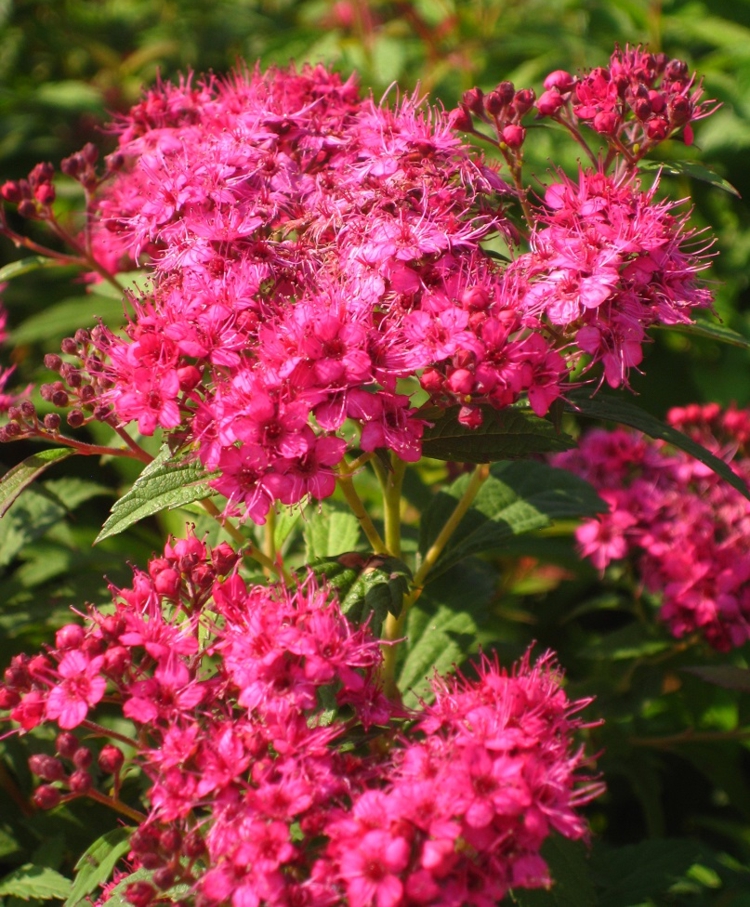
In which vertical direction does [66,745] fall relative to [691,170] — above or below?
below

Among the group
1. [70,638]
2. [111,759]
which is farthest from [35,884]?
[70,638]

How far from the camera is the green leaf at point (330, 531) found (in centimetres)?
194

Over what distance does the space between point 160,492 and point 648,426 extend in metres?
0.77

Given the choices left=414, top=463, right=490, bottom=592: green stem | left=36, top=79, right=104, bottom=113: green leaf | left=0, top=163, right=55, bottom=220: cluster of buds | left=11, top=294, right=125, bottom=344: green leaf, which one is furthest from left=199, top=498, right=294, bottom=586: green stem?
left=36, top=79, right=104, bottom=113: green leaf

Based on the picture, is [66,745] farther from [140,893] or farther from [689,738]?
[689,738]

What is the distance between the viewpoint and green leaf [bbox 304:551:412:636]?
5.08 feet

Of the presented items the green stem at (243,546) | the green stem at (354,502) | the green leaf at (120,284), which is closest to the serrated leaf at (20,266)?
the green leaf at (120,284)

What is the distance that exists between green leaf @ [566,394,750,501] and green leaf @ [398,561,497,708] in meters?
0.51

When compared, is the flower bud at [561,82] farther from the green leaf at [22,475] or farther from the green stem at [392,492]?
the green leaf at [22,475]

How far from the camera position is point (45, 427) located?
1.68m

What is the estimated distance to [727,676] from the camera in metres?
2.02

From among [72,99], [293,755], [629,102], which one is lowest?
[293,755]

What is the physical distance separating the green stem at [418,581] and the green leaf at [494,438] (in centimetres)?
21

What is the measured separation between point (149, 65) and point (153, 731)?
3795 millimetres
